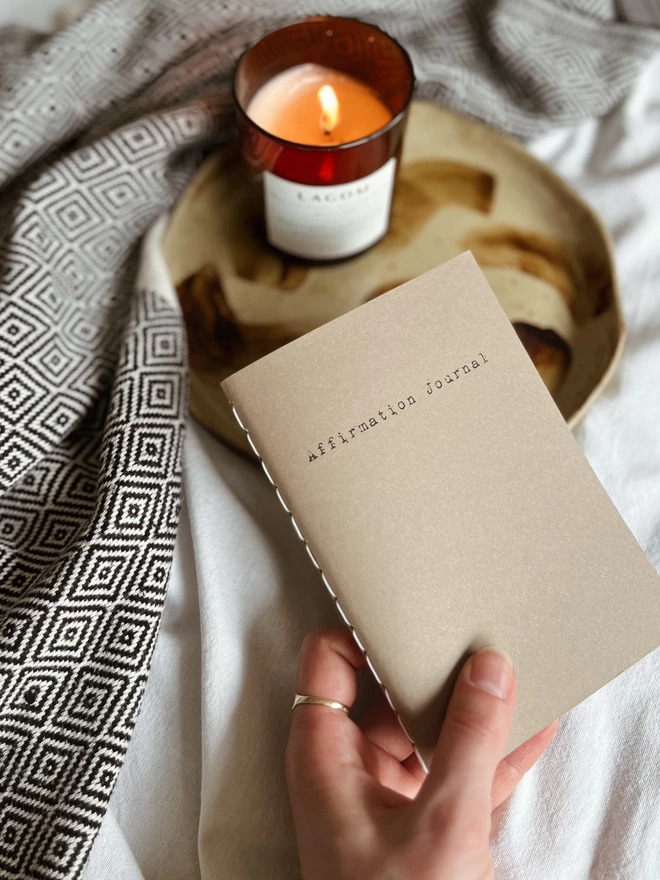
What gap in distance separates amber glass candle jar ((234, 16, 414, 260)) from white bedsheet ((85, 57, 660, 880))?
0.53ft

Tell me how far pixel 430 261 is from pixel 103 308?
0.24 m

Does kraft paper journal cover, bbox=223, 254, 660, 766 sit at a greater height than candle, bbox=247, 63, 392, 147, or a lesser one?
lesser

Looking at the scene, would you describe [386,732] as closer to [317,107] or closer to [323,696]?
[323,696]

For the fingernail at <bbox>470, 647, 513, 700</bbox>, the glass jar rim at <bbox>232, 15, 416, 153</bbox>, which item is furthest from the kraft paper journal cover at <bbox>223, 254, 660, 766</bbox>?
the glass jar rim at <bbox>232, 15, 416, 153</bbox>

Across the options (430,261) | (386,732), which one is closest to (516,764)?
(386,732)

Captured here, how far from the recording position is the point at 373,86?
500 millimetres

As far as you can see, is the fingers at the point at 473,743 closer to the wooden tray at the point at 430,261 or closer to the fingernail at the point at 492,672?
the fingernail at the point at 492,672

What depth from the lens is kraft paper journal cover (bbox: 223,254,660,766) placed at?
345 millimetres

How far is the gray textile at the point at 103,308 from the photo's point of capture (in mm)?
389

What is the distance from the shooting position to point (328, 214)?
47 centimetres

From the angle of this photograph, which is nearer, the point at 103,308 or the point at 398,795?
the point at 398,795

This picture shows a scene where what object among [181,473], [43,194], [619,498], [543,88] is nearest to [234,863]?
[181,473]

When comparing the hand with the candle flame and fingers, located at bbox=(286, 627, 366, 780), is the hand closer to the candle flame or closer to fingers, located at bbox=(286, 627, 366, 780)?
fingers, located at bbox=(286, 627, 366, 780)

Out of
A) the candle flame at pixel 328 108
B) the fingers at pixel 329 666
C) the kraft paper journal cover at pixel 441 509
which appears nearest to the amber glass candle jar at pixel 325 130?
the candle flame at pixel 328 108
